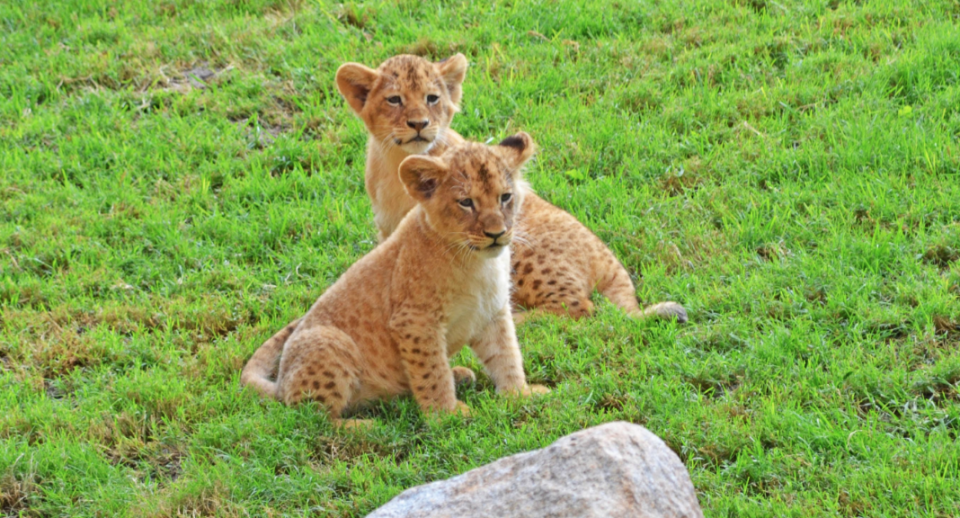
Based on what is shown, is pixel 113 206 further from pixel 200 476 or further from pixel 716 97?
pixel 716 97

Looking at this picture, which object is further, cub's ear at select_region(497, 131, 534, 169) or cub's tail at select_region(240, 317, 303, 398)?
cub's tail at select_region(240, 317, 303, 398)

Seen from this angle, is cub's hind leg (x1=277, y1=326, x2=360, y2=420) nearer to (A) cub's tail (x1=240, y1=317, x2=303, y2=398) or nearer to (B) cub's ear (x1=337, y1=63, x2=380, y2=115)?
(A) cub's tail (x1=240, y1=317, x2=303, y2=398)

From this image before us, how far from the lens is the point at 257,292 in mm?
8062

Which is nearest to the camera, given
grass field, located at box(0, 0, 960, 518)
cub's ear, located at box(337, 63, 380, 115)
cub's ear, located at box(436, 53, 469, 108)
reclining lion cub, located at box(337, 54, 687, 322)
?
grass field, located at box(0, 0, 960, 518)

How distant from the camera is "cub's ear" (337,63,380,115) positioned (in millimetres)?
8016

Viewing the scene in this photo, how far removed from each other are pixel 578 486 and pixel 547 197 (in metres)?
5.01

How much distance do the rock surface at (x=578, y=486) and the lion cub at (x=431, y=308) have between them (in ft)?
5.91

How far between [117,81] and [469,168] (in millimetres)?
6840

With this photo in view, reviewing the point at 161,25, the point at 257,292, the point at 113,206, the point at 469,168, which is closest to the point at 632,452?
the point at 469,168

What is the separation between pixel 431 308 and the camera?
622cm

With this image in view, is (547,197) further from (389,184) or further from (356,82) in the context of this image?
(356,82)

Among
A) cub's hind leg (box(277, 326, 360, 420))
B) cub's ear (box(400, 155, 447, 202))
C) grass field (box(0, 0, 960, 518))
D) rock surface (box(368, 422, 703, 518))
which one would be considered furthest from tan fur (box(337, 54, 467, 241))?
rock surface (box(368, 422, 703, 518))

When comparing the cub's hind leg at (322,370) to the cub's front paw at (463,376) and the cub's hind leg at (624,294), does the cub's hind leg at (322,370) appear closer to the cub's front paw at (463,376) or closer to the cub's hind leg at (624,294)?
the cub's front paw at (463,376)

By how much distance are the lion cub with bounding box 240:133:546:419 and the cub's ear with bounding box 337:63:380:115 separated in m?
1.91
